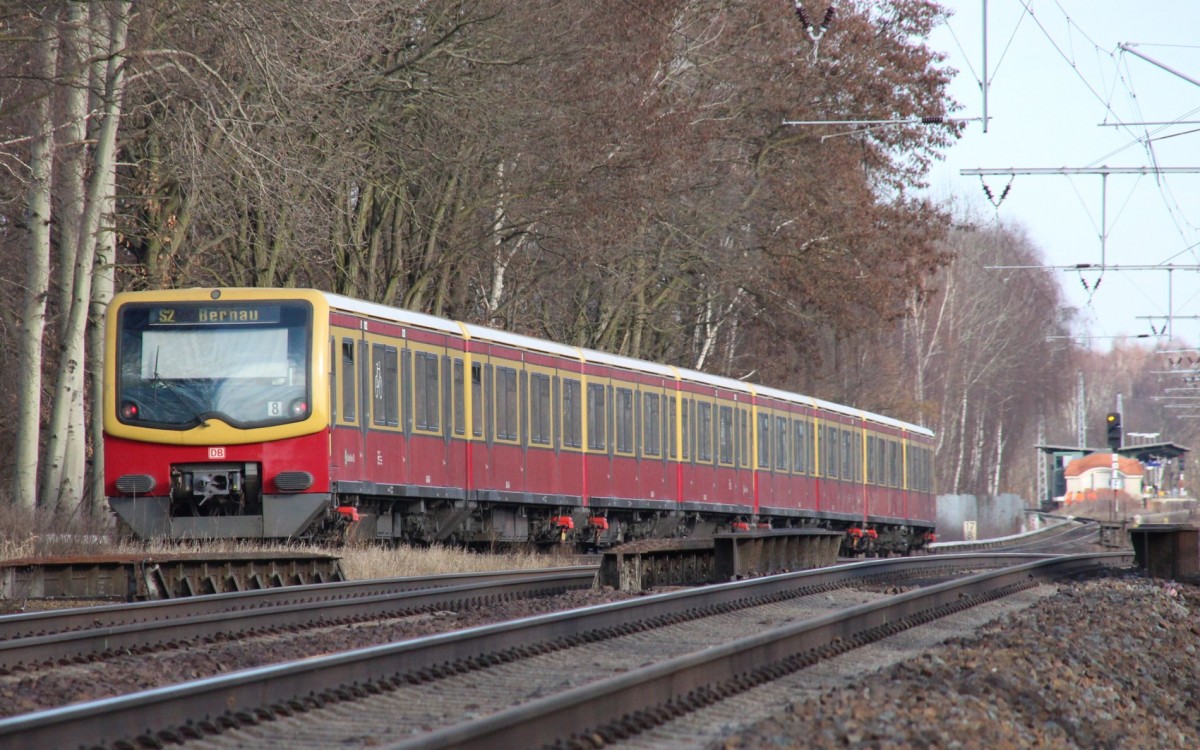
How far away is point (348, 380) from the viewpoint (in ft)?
63.4

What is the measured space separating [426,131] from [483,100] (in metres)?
1.76

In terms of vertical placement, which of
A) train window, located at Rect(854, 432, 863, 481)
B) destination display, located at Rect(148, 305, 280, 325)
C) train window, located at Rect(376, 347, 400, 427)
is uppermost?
destination display, located at Rect(148, 305, 280, 325)

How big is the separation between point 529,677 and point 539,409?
15.5 metres

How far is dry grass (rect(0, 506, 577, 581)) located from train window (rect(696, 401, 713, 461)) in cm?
934

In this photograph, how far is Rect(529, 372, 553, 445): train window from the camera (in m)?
24.4

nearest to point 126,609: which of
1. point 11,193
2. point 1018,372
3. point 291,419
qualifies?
point 291,419

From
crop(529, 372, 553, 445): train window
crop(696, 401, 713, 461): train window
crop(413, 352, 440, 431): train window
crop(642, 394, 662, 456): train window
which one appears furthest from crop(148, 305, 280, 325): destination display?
crop(696, 401, 713, 461): train window

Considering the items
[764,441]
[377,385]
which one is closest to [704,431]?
[764,441]

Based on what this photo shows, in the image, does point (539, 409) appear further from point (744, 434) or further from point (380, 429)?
point (744, 434)

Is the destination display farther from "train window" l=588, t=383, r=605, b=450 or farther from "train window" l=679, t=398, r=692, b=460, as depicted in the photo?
"train window" l=679, t=398, r=692, b=460

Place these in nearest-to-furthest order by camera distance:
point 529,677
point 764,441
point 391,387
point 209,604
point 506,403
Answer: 1. point 529,677
2. point 209,604
3. point 391,387
4. point 506,403
5. point 764,441

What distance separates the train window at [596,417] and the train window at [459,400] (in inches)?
163

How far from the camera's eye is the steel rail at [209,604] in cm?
1125

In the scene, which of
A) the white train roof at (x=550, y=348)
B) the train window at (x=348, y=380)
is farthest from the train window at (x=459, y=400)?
the train window at (x=348, y=380)
